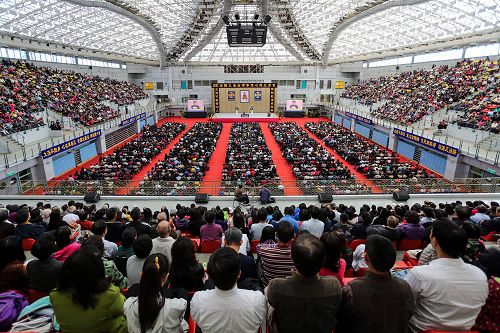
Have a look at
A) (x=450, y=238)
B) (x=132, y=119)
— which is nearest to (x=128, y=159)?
(x=132, y=119)

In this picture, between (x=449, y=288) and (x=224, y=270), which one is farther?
(x=449, y=288)

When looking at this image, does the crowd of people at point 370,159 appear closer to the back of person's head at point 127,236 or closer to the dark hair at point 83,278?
the back of person's head at point 127,236

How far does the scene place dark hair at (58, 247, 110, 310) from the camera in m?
2.39

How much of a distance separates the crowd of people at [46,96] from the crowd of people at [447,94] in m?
30.6

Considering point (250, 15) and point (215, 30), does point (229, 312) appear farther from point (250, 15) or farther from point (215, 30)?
point (215, 30)

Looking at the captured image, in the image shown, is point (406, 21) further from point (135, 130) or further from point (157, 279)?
point (157, 279)

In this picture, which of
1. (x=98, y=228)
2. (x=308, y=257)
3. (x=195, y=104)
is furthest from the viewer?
(x=195, y=104)

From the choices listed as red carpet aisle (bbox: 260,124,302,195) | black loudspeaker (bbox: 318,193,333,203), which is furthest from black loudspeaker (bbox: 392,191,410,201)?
red carpet aisle (bbox: 260,124,302,195)

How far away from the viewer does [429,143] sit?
20.9 m

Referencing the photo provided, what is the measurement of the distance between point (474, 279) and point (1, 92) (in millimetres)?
29640

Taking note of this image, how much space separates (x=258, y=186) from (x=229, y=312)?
342 inches

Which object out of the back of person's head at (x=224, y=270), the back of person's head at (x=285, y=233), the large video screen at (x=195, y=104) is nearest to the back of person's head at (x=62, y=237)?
the back of person's head at (x=224, y=270)

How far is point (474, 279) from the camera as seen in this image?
8.09 feet

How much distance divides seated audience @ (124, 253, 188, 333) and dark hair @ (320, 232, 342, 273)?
1.59 m
